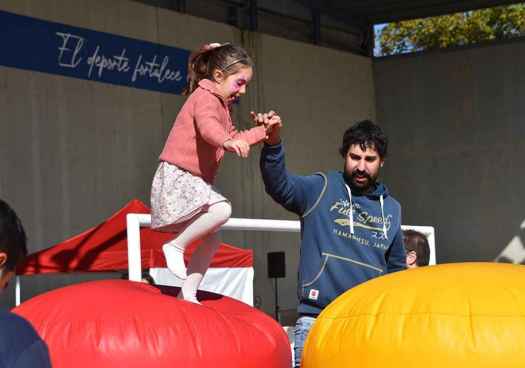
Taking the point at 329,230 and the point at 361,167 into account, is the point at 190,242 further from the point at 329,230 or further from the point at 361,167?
the point at 361,167

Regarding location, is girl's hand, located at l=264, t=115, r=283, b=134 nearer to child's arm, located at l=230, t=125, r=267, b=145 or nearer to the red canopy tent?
child's arm, located at l=230, t=125, r=267, b=145

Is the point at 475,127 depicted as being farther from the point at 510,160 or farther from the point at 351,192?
the point at 351,192

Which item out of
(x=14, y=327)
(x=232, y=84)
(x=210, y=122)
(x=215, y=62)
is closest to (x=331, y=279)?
(x=210, y=122)

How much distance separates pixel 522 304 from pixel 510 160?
1314 cm

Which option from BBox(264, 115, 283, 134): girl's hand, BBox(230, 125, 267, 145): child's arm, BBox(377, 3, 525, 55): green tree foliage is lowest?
BBox(230, 125, 267, 145): child's arm

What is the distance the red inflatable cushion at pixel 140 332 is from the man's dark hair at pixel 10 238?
1.09 metres

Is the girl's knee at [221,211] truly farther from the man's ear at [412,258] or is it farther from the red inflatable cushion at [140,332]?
the man's ear at [412,258]

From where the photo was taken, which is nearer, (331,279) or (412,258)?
(331,279)

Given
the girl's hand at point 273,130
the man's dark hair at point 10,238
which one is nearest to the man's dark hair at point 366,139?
the girl's hand at point 273,130

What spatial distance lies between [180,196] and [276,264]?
9.99 metres

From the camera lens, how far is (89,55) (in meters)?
11.6

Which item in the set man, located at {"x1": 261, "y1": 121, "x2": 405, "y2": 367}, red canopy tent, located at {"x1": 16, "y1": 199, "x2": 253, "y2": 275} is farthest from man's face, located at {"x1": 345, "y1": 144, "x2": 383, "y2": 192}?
red canopy tent, located at {"x1": 16, "y1": 199, "x2": 253, "y2": 275}

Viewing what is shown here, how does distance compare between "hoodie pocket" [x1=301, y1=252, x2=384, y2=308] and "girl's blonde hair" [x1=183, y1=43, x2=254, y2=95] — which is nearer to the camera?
"hoodie pocket" [x1=301, y1=252, x2=384, y2=308]

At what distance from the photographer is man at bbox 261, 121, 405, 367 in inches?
135
